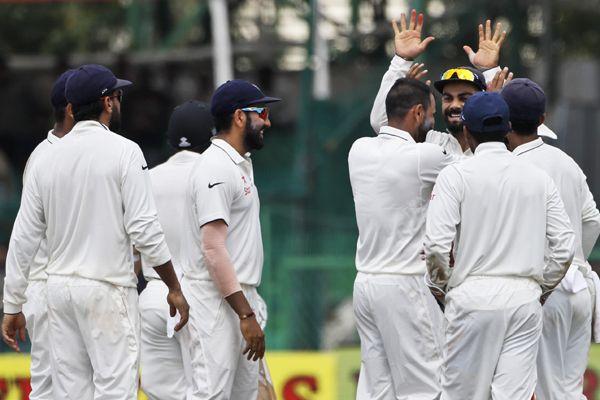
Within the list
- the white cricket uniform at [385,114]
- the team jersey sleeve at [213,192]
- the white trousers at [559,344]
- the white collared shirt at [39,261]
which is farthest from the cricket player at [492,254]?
the white collared shirt at [39,261]

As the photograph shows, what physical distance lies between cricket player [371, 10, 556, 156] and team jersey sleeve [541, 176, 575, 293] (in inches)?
35.5

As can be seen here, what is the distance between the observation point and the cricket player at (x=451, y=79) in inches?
376

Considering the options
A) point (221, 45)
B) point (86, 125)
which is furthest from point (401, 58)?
point (221, 45)

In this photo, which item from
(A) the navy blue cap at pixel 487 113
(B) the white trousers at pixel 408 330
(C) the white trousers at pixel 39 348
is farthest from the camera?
(C) the white trousers at pixel 39 348

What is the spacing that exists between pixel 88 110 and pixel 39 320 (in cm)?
141

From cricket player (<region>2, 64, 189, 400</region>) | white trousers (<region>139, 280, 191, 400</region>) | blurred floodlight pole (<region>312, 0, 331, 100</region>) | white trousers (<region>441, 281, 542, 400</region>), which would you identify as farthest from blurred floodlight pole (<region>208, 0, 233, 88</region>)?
white trousers (<region>441, 281, 542, 400</region>)

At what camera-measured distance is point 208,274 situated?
30.0ft

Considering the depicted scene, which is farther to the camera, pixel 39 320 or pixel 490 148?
pixel 39 320

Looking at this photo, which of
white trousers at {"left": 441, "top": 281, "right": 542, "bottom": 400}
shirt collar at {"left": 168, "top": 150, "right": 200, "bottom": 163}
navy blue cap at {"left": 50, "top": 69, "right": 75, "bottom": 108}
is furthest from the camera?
shirt collar at {"left": 168, "top": 150, "right": 200, "bottom": 163}

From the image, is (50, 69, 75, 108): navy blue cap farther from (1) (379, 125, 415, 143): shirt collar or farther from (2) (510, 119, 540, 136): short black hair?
(2) (510, 119, 540, 136): short black hair

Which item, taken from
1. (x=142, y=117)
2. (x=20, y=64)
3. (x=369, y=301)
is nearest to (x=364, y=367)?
(x=369, y=301)

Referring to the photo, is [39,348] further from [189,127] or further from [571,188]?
[571,188]

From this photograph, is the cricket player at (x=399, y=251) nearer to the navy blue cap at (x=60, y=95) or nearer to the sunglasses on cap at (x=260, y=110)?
the sunglasses on cap at (x=260, y=110)

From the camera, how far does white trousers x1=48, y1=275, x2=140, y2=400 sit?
870 centimetres
